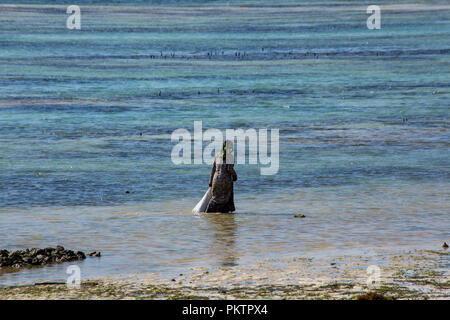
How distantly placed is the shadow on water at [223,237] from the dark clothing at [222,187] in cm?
17

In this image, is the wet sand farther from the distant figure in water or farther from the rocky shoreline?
the distant figure in water

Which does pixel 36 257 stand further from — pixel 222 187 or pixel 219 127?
pixel 219 127

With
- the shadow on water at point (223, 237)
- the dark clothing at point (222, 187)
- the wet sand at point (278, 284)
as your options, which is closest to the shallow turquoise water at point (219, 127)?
the shadow on water at point (223, 237)

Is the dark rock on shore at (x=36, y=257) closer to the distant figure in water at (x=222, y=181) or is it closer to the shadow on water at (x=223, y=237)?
the shadow on water at (x=223, y=237)

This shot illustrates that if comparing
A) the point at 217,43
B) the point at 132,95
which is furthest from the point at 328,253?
the point at 217,43

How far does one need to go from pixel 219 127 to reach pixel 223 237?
1827 centimetres

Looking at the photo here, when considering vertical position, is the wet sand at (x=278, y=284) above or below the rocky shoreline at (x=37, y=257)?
below

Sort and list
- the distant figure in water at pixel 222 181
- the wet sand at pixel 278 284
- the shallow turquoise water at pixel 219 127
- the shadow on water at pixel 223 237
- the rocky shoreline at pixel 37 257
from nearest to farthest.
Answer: the wet sand at pixel 278 284
the rocky shoreline at pixel 37 257
the shadow on water at pixel 223 237
the shallow turquoise water at pixel 219 127
the distant figure in water at pixel 222 181

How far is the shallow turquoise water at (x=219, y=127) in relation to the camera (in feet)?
57.4

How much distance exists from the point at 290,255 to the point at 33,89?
3399cm

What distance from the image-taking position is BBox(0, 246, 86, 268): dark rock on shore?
14.5 meters

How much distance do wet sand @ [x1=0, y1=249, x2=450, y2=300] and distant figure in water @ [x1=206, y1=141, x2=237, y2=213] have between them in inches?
184

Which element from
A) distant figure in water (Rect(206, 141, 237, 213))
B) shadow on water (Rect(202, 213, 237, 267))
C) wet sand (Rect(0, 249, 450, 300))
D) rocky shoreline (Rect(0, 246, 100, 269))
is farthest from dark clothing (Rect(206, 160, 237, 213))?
wet sand (Rect(0, 249, 450, 300))
